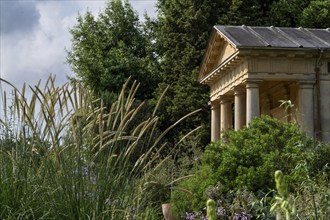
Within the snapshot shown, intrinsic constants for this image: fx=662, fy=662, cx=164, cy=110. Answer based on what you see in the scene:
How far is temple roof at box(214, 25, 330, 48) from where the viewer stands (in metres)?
23.2

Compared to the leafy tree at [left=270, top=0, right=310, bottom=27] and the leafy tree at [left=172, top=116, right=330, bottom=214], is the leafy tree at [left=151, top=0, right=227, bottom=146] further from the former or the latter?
the leafy tree at [left=172, top=116, right=330, bottom=214]

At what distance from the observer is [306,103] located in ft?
76.8

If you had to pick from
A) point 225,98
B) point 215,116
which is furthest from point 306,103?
point 215,116

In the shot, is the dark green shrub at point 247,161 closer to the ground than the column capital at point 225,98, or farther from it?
closer to the ground

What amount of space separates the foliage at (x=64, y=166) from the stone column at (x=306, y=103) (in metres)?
17.7

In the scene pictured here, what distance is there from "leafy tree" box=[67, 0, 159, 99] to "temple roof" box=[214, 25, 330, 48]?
12.2 meters

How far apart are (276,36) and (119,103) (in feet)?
63.9

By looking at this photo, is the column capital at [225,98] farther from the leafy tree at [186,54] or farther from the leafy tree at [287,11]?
the leafy tree at [287,11]

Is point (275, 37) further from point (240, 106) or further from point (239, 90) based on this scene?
point (240, 106)

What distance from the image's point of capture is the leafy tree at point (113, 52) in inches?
1481

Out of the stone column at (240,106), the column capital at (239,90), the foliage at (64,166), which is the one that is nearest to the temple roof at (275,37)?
the column capital at (239,90)

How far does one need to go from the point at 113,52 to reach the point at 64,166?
33.3 m

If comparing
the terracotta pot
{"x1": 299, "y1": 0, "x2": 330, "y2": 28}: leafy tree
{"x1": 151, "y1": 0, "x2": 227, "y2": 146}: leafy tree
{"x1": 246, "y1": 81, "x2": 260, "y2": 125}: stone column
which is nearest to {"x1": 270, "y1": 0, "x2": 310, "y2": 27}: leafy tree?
{"x1": 299, "y1": 0, "x2": 330, "y2": 28}: leafy tree

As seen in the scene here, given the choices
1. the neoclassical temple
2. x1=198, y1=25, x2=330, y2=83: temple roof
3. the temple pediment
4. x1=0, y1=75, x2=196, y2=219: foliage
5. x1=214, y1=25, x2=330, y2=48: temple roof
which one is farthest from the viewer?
the temple pediment
